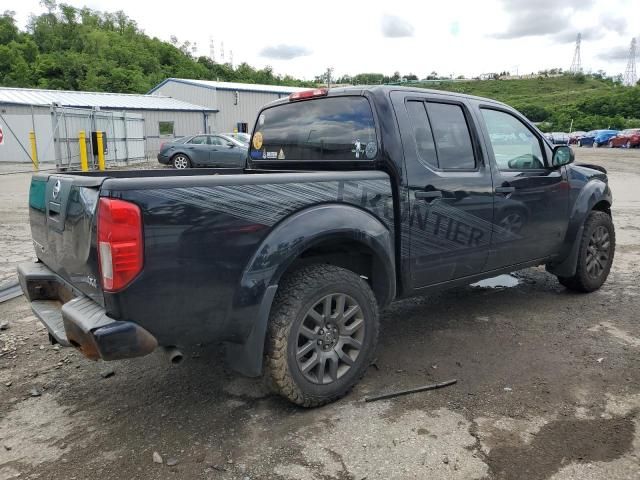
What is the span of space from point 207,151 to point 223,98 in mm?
19975

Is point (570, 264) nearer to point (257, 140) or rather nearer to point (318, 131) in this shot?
point (318, 131)

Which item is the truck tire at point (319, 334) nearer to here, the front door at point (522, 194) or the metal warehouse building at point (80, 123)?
the front door at point (522, 194)

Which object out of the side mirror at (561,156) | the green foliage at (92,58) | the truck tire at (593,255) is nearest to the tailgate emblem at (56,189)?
the side mirror at (561,156)

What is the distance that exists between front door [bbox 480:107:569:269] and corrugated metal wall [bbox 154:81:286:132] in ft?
109

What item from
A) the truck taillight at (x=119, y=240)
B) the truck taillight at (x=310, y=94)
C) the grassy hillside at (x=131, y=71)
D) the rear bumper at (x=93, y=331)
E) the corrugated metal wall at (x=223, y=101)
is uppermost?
the grassy hillside at (x=131, y=71)

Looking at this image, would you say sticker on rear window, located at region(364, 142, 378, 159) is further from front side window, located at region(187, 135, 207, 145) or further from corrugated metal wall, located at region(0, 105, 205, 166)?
corrugated metal wall, located at region(0, 105, 205, 166)

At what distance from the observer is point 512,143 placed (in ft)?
14.7

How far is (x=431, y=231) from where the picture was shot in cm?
364

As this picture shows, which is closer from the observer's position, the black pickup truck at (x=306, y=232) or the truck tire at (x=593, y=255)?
the black pickup truck at (x=306, y=232)

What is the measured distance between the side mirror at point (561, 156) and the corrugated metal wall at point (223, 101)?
33.1 m

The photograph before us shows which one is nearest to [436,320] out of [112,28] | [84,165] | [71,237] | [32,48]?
[71,237]

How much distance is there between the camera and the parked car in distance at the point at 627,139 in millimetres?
35906

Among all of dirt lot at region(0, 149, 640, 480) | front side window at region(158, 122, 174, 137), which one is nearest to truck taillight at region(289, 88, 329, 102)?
dirt lot at region(0, 149, 640, 480)

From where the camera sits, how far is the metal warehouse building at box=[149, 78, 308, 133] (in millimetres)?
37375
